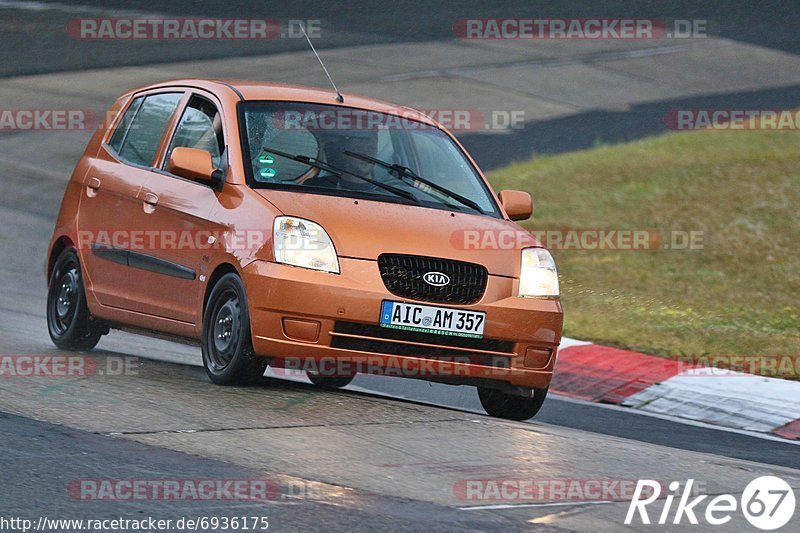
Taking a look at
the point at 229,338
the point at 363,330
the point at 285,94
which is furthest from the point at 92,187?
the point at 363,330


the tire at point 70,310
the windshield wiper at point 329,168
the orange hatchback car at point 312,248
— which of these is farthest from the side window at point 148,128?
the windshield wiper at point 329,168

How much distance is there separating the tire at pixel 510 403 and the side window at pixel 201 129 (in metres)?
2.02

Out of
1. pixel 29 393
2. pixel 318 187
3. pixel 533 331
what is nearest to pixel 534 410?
pixel 533 331

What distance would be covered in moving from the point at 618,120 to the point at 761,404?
13078 mm

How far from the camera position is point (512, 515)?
5613 mm

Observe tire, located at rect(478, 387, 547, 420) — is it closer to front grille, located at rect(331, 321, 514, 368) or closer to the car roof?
front grille, located at rect(331, 321, 514, 368)

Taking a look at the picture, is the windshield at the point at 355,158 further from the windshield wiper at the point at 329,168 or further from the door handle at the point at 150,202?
the door handle at the point at 150,202

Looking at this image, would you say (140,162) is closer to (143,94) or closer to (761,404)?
(143,94)

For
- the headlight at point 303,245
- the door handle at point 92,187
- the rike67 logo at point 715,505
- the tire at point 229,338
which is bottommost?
the rike67 logo at point 715,505

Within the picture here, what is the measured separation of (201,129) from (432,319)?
2015 mm

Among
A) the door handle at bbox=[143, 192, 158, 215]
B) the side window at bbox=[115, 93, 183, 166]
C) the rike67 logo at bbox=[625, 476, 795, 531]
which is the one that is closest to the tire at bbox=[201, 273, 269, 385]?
the door handle at bbox=[143, 192, 158, 215]

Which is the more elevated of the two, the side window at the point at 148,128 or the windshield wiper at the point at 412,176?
the side window at the point at 148,128

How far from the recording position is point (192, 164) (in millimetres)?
8102

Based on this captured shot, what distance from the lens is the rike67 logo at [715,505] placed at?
581cm
